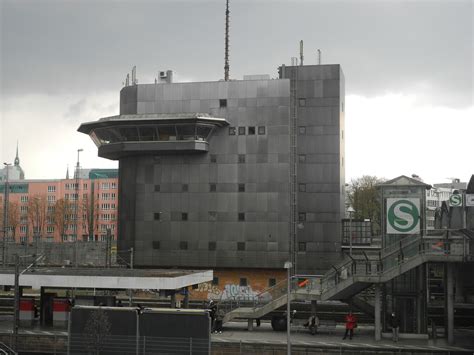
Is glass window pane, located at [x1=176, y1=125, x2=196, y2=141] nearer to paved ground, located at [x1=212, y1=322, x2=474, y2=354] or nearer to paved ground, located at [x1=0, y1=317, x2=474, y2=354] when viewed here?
paved ground, located at [x1=0, y1=317, x2=474, y2=354]

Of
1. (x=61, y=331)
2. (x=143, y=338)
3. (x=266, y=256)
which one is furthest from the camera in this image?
(x=266, y=256)

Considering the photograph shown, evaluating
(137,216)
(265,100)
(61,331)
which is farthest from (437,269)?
(61,331)

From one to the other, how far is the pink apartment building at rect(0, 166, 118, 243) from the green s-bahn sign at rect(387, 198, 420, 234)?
380ft

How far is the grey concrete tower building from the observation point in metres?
55.8

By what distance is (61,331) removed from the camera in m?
38.2

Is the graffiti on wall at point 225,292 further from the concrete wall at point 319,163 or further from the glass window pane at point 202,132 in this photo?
the glass window pane at point 202,132

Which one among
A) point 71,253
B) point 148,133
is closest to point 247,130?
point 148,133

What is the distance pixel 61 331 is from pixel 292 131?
27509mm

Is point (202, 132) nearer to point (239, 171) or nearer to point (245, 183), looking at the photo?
point (239, 171)

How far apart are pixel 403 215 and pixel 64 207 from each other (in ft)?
410

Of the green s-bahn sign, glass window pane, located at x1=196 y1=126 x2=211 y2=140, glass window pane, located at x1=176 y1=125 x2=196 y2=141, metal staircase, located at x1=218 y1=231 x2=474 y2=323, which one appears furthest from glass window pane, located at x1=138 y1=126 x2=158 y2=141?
the green s-bahn sign

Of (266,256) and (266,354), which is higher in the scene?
(266,256)

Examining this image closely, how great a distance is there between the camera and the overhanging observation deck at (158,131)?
55625mm

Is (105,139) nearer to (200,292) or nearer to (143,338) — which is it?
(200,292)
